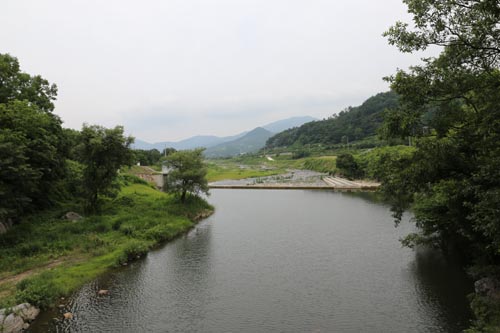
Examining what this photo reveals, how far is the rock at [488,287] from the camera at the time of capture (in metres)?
15.7

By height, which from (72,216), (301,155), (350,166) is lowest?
(72,216)

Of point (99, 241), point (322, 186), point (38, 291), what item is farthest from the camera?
point (322, 186)

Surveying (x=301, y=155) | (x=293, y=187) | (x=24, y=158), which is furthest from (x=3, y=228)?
(x=301, y=155)

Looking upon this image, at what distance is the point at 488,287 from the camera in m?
16.2

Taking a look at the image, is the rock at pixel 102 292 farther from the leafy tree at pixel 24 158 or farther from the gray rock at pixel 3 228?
the gray rock at pixel 3 228

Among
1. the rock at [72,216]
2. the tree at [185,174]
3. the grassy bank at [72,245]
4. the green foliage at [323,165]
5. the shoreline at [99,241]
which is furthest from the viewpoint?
the green foliage at [323,165]

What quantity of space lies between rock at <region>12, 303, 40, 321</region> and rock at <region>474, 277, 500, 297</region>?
21.9 metres

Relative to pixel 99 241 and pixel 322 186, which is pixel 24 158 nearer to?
pixel 99 241

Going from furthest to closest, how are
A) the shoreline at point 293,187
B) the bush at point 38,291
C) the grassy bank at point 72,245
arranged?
the shoreline at point 293,187
the grassy bank at point 72,245
the bush at point 38,291

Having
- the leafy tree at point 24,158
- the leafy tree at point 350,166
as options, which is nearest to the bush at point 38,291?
the leafy tree at point 24,158

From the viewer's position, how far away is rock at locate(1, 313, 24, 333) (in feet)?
47.3

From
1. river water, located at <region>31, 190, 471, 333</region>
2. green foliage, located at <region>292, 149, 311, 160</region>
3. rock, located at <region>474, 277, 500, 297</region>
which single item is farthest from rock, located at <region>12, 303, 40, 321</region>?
green foliage, located at <region>292, 149, 311, 160</region>

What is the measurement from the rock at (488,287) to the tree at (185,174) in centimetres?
2985

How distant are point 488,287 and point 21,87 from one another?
39.9 meters
